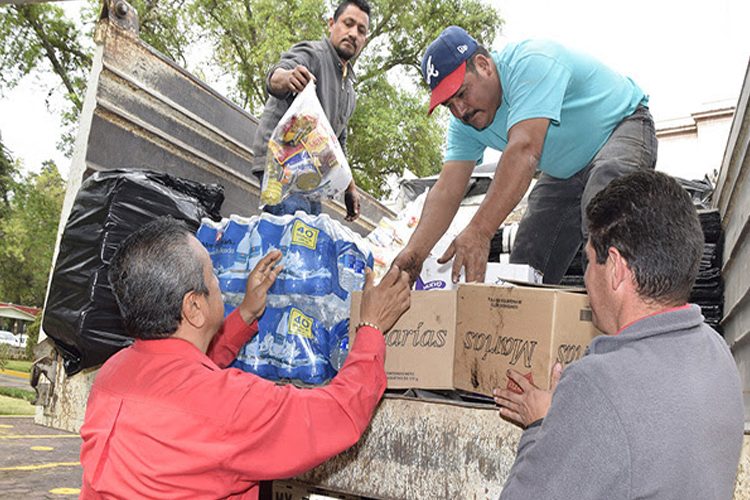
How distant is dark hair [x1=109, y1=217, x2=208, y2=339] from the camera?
1789mm

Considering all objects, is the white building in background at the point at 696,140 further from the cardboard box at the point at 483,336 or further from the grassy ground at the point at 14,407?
the grassy ground at the point at 14,407

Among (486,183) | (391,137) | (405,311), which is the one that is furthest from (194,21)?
(405,311)

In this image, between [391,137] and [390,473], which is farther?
[391,137]

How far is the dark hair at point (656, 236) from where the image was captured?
4.35 feet

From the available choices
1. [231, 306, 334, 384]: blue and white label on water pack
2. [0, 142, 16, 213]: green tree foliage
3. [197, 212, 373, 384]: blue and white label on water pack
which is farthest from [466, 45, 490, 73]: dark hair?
[0, 142, 16, 213]: green tree foliage

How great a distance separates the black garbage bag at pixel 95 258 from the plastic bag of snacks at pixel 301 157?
0.39m

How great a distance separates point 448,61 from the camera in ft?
8.29

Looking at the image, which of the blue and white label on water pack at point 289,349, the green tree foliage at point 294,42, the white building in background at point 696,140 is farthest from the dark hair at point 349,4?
the green tree foliage at point 294,42

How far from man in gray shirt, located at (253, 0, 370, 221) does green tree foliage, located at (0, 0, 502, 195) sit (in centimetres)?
1265

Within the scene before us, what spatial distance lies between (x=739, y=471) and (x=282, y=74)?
8.67 feet

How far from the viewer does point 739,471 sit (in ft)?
4.41

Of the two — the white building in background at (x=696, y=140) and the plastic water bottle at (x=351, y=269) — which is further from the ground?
the white building in background at (x=696, y=140)

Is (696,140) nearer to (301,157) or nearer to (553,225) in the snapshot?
(553,225)

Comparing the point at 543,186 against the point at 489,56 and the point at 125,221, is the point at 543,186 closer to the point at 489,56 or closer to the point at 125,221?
the point at 489,56
